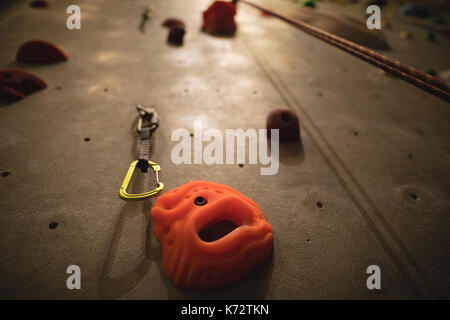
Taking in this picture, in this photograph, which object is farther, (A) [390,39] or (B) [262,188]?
(A) [390,39]

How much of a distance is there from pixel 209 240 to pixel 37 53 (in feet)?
9.22

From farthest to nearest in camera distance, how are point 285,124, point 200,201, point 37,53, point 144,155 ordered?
point 37,53, point 285,124, point 144,155, point 200,201

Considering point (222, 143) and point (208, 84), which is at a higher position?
point (208, 84)

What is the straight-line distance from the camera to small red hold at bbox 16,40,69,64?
7.82 ft

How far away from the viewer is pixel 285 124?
187 centimetres

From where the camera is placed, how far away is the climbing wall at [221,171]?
113cm

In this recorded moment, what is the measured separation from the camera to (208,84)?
2.54 metres

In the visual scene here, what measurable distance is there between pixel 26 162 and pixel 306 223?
1912 mm

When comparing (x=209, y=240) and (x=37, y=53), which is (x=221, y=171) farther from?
(x=37, y=53)

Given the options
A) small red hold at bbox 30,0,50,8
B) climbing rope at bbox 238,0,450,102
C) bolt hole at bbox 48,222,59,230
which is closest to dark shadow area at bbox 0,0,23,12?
small red hold at bbox 30,0,50,8

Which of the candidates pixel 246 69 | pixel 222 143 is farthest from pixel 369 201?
pixel 246 69

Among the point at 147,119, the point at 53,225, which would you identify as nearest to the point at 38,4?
the point at 147,119

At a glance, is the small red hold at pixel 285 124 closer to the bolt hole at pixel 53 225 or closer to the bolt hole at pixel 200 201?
the bolt hole at pixel 200 201
